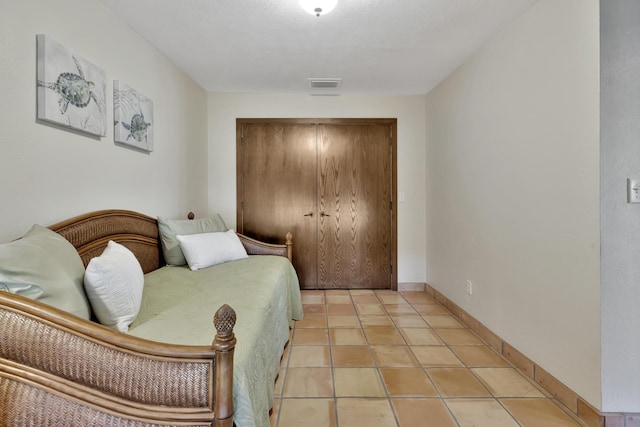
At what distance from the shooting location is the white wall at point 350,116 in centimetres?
361

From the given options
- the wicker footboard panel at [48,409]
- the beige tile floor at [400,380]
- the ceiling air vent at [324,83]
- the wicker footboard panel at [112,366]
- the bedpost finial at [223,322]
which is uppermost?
the ceiling air vent at [324,83]

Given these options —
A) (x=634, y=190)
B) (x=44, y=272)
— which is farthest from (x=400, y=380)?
(x=44, y=272)

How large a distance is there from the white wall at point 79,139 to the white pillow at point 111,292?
48 cm

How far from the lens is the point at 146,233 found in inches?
89.1

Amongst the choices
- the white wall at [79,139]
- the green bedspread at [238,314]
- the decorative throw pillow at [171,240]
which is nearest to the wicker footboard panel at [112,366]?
the green bedspread at [238,314]

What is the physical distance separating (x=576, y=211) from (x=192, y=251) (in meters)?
2.42

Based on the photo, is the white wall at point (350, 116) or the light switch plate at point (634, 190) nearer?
the light switch plate at point (634, 190)

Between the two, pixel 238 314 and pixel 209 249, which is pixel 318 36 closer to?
pixel 209 249

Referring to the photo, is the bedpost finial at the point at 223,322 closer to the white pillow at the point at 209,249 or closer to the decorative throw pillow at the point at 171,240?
the white pillow at the point at 209,249

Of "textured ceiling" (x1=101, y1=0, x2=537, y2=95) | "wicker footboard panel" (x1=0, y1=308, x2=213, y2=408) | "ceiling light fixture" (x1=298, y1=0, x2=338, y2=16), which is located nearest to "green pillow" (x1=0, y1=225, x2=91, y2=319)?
"wicker footboard panel" (x1=0, y1=308, x2=213, y2=408)

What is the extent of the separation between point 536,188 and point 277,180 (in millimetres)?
2572

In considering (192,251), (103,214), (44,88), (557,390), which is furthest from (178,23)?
(557,390)

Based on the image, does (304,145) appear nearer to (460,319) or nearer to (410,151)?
(410,151)

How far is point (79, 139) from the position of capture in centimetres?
171
